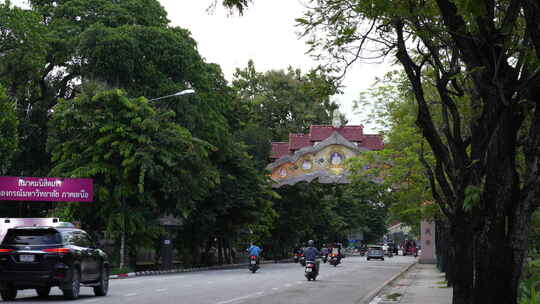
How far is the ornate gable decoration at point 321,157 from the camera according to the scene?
5306 centimetres

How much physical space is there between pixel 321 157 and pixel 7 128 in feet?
71.1

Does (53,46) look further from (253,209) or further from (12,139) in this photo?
(253,209)

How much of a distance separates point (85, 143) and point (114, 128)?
5.71 feet

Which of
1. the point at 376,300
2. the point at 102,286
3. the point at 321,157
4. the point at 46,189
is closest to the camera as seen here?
the point at 102,286

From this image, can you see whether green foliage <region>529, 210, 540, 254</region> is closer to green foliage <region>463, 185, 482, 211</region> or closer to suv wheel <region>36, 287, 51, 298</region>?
green foliage <region>463, 185, 482, 211</region>

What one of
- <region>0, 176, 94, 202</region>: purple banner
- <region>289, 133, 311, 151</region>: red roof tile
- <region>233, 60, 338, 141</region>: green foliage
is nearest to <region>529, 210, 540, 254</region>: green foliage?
<region>0, 176, 94, 202</region>: purple banner

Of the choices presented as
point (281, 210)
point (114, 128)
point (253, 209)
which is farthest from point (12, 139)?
point (281, 210)

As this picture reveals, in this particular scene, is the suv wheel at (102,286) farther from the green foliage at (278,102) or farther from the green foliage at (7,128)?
the green foliage at (278,102)

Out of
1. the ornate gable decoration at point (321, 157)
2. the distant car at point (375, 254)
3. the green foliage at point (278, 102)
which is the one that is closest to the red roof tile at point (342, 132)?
the ornate gable decoration at point (321, 157)

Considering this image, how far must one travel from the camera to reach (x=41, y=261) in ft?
58.5

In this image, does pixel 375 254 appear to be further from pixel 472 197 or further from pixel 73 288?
pixel 472 197

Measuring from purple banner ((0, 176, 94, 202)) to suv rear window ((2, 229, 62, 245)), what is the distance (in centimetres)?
1287

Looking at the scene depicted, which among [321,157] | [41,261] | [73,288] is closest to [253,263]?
[321,157]

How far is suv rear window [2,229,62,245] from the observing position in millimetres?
18219
